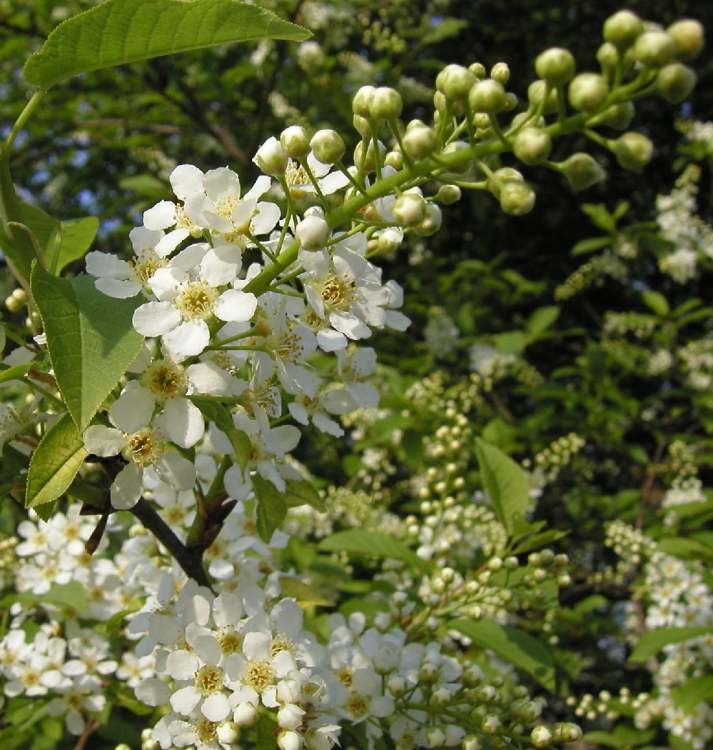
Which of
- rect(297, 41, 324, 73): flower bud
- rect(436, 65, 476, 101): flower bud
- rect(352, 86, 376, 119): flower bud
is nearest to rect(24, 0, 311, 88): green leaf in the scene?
rect(352, 86, 376, 119): flower bud

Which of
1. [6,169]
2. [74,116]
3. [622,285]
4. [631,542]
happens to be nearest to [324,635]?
[6,169]

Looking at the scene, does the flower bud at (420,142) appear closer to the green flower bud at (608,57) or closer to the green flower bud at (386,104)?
the green flower bud at (386,104)

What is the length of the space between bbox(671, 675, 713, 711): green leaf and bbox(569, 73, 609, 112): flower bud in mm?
2621

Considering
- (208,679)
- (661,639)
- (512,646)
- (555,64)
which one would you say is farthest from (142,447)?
(661,639)

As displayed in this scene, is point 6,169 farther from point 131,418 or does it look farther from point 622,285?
point 622,285

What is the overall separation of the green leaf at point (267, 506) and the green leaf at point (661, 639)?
2.05m

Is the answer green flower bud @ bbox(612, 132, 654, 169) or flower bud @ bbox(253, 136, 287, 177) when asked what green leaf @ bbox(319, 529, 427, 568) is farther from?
green flower bud @ bbox(612, 132, 654, 169)

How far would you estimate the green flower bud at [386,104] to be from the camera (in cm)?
127

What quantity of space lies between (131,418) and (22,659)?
129cm

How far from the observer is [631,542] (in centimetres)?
423

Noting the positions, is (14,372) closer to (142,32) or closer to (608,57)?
(142,32)

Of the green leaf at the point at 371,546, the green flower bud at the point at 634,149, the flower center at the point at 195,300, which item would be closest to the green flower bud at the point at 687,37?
the green flower bud at the point at 634,149

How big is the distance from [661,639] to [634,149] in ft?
8.29

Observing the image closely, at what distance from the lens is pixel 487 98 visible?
3.81ft
